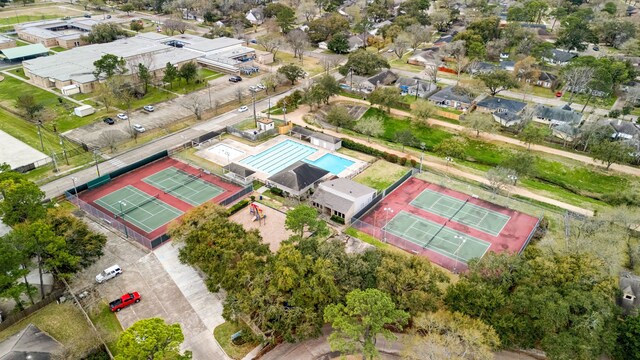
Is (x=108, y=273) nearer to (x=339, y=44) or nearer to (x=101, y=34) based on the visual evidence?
(x=339, y=44)

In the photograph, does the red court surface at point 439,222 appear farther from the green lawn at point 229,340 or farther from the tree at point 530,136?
the green lawn at point 229,340

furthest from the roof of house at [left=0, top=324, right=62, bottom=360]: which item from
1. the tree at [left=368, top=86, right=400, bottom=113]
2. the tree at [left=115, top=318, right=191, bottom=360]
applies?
the tree at [left=368, top=86, right=400, bottom=113]

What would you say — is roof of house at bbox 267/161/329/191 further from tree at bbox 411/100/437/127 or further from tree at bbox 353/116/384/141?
tree at bbox 411/100/437/127

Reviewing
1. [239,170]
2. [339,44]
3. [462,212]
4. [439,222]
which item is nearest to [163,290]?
[239,170]

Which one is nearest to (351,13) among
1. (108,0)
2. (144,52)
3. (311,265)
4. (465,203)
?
(144,52)

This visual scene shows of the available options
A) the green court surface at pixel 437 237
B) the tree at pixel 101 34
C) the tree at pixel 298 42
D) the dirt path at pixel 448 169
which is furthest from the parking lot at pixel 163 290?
the tree at pixel 101 34

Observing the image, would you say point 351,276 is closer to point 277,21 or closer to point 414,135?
point 414,135
